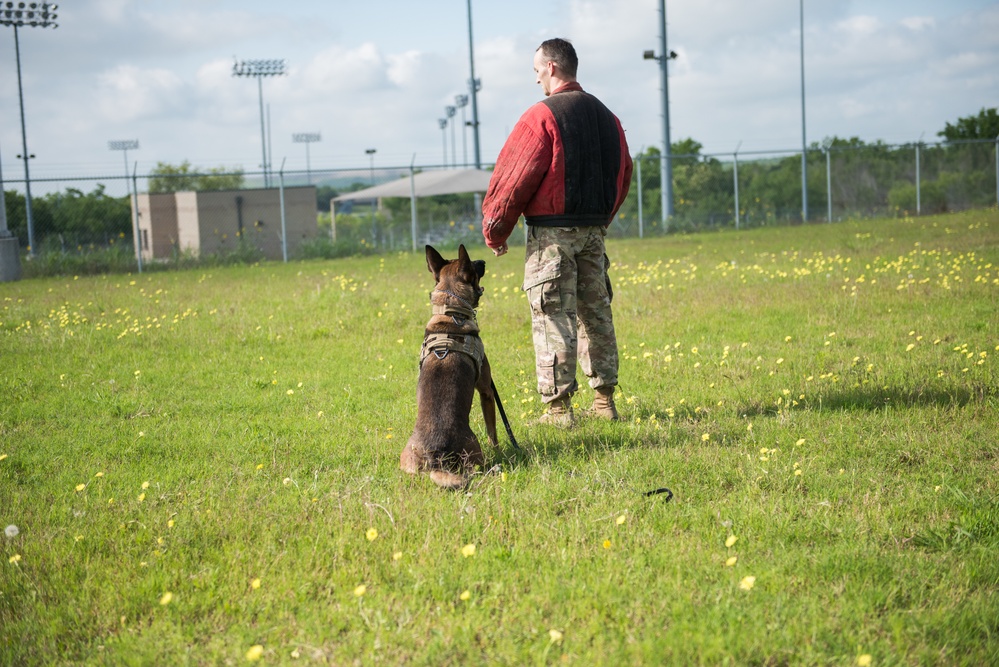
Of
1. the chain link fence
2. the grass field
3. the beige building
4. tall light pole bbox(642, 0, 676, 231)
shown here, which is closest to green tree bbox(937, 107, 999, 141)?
the chain link fence

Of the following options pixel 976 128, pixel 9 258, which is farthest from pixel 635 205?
pixel 9 258

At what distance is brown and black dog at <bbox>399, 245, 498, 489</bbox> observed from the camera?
14.4ft

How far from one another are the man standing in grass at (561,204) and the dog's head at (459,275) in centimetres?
43

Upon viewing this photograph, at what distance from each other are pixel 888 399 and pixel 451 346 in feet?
10.3

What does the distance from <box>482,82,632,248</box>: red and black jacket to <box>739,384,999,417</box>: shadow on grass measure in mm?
1717

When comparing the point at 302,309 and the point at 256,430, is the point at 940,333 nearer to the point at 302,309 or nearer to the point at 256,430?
the point at 256,430

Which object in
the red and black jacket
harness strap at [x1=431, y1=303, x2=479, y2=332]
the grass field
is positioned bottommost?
the grass field

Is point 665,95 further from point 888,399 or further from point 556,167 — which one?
point 556,167

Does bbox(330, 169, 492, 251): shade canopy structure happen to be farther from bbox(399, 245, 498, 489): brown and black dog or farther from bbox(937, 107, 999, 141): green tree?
bbox(399, 245, 498, 489): brown and black dog

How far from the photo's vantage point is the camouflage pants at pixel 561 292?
5445 mm

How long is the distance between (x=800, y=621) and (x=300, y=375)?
537 cm

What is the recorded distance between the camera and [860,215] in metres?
27.8

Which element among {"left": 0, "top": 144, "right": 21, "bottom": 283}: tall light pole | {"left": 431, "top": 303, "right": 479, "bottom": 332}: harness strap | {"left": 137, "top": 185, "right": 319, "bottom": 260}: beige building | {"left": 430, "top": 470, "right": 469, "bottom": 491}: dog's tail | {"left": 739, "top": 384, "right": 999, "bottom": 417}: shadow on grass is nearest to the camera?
{"left": 430, "top": 470, "right": 469, "bottom": 491}: dog's tail

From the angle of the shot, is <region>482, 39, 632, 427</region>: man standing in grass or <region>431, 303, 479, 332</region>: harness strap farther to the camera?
<region>482, 39, 632, 427</region>: man standing in grass
